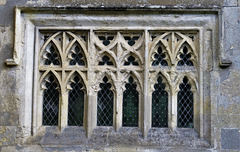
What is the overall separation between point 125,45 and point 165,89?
3.05 feet

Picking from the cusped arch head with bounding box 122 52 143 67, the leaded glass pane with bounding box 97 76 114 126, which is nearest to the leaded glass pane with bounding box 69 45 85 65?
the leaded glass pane with bounding box 97 76 114 126

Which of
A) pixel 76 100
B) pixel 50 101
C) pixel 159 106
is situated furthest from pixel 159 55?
pixel 50 101

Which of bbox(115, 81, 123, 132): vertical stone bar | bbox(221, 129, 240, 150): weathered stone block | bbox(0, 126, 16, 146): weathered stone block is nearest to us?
bbox(221, 129, 240, 150): weathered stone block

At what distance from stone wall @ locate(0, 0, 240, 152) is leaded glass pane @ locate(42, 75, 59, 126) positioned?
0.19 meters

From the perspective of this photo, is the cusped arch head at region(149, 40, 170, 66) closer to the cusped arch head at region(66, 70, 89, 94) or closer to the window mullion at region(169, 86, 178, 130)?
the window mullion at region(169, 86, 178, 130)

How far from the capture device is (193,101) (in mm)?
5160

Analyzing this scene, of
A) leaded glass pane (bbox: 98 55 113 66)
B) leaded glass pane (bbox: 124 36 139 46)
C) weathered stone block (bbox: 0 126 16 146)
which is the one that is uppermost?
leaded glass pane (bbox: 124 36 139 46)

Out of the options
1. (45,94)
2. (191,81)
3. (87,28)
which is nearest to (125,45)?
(87,28)

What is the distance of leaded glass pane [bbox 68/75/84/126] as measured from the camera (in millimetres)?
5254

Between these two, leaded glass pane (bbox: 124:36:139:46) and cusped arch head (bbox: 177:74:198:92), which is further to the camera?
leaded glass pane (bbox: 124:36:139:46)

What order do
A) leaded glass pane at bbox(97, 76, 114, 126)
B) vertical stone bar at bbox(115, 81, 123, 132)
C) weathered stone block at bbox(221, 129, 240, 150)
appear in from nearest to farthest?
weathered stone block at bbox(221, 129, 240, 150)
vertical stone bar at bbox(115, 81, 123, 132)
leaded glass pane at bbox(97, 76, 114, 126)

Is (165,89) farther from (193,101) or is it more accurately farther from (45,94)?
(45,94)

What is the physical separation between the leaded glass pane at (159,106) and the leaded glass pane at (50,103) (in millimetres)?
1536

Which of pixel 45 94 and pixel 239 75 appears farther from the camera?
pixel 45 94
